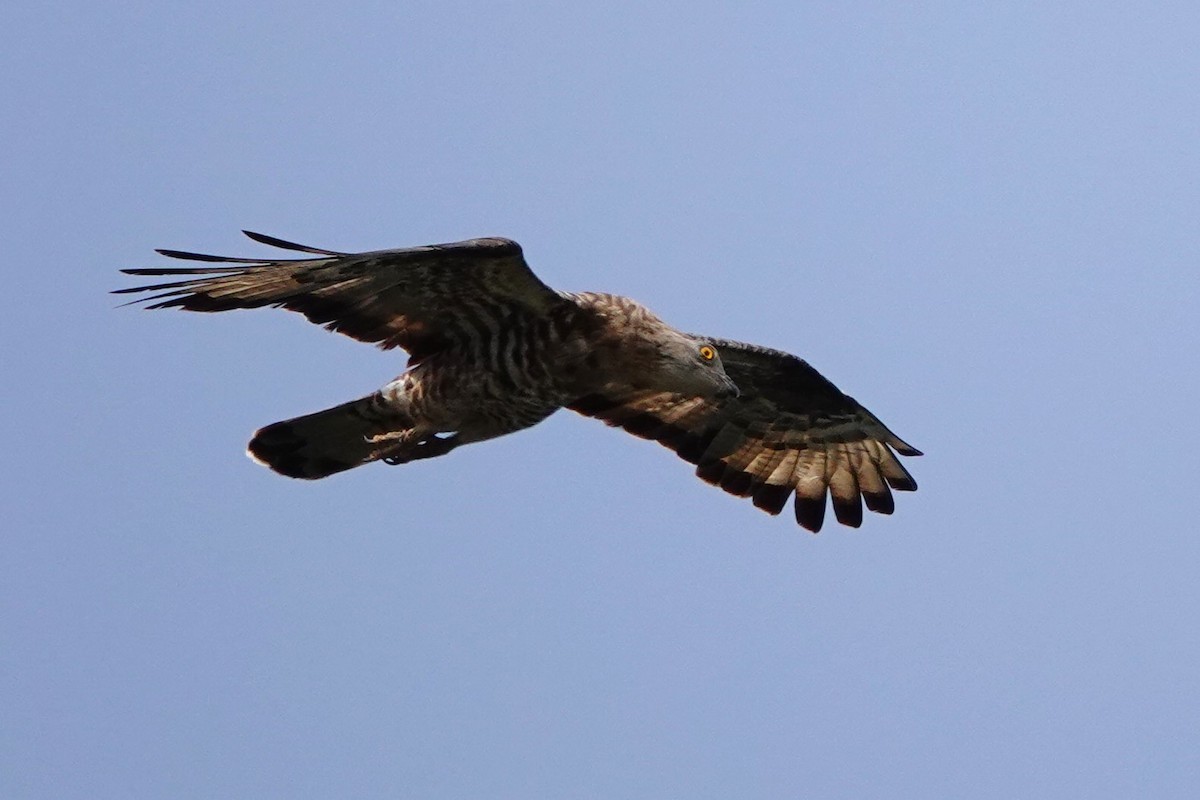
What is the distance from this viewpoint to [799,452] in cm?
1151

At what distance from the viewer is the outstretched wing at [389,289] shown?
8.73 meters

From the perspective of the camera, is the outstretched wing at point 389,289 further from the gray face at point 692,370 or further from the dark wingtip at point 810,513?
the dark wingtip at point 810,513

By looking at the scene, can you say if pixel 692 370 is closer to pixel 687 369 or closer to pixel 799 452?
pixel 687 369

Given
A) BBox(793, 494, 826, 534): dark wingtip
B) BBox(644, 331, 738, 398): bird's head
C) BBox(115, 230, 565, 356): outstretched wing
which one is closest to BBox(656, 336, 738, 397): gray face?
BBox(644, 331, 738, 398): bird's head

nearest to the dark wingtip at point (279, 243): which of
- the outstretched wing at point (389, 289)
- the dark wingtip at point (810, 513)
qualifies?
the outstretched wing at point (389, 289)

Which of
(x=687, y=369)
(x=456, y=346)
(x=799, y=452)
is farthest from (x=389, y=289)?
(x=799, y=452)

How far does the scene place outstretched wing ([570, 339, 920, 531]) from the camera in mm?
11297

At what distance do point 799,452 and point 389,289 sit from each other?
3435mm

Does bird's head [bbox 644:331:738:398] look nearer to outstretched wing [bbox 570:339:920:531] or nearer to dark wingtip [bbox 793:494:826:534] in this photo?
outstretched wing [bbox 570:339:920:531]

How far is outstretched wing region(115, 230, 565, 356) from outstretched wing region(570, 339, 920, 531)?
2.21 m

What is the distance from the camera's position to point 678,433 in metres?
11.2

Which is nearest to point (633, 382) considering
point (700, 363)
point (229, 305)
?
point (700, 363)

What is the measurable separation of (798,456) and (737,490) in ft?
1.54

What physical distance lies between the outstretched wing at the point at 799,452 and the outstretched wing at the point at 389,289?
7.24 feet
